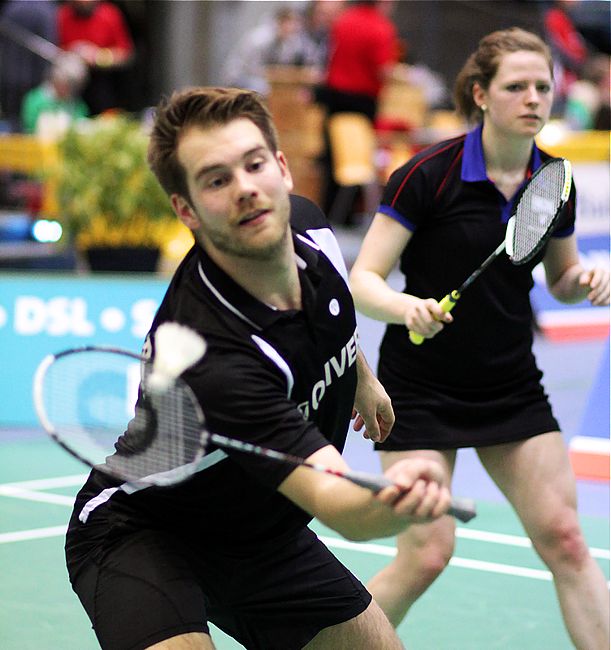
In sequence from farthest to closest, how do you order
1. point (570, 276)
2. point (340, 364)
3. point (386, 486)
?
point (570, 276), point (340, 364), point (386, 486)

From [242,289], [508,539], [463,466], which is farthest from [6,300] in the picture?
[242,289]

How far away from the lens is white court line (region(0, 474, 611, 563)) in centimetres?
559

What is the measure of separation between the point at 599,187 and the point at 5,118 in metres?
6.09

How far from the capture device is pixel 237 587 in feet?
9.81

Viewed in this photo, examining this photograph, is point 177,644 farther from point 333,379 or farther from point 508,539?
point 508,539

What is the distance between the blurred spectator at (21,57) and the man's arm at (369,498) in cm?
1066

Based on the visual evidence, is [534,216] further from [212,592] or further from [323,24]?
[323,24]

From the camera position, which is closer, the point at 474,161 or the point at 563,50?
the point at 474,161

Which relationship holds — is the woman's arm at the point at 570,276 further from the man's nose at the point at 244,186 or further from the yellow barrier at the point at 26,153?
the yellow barrier at the point at 26,153

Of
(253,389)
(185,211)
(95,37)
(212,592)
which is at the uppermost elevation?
(185,211)

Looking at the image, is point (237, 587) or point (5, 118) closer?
point (237, 587)

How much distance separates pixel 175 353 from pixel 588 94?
1339cm

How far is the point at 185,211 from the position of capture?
2.85m

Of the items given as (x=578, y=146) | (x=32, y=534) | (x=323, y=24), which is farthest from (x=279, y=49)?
(x=32, y=534)
